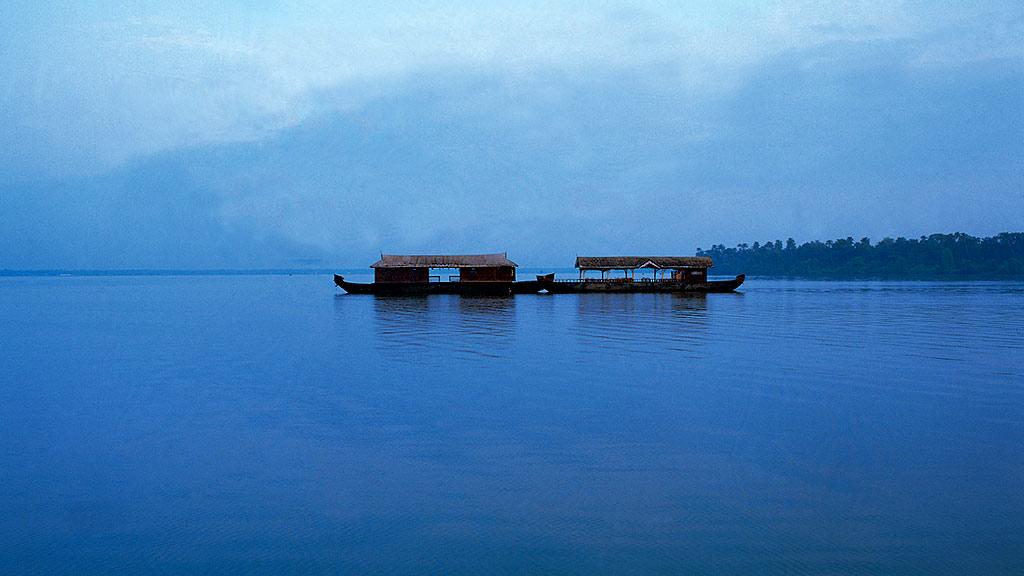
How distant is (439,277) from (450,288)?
1.85 m

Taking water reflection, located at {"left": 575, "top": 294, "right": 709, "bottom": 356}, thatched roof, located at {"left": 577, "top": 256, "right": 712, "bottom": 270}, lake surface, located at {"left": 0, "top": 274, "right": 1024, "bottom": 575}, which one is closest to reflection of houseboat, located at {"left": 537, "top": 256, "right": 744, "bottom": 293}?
→ thatched roof, located at {"left": 577, "top": 256, "right": 712, "bottom": 270}

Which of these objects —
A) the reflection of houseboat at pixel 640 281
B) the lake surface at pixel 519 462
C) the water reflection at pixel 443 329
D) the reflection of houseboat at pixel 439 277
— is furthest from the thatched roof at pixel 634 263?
the lake surface at pixel 519 462

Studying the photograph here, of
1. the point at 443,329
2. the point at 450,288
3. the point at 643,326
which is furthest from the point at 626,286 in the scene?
the point at 443,329

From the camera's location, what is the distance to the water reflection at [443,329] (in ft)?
82.7

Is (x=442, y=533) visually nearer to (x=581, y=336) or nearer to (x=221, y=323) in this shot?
(x=581, y=336)

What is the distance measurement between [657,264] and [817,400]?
52672 mm

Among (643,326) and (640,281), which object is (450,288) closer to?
(640,281)

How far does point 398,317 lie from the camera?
41875mm

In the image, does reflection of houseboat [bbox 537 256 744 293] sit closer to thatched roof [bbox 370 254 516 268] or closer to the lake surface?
thatched roof [bbox 370 254 516 268]

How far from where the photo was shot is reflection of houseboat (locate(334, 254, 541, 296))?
201 feet

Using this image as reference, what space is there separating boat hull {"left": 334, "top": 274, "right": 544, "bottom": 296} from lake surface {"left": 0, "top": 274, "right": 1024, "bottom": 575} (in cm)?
3563

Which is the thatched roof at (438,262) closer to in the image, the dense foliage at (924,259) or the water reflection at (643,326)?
the water reflection at (643,326)

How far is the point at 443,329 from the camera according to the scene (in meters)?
33.6

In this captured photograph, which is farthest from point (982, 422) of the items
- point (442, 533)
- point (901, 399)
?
point (442, 533)
